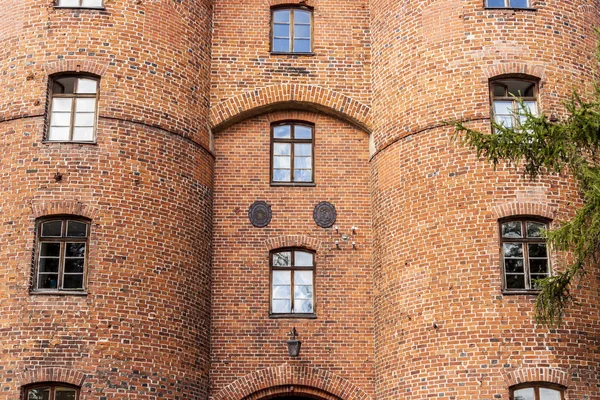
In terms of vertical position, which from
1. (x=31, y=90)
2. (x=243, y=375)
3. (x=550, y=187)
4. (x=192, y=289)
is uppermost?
(x=31, y=90)

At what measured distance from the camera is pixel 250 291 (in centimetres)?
2119

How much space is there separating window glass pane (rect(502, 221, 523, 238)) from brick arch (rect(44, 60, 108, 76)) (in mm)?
8776

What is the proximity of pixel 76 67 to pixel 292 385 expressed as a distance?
808cm

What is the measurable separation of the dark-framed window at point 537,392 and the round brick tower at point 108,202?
21.3 feet

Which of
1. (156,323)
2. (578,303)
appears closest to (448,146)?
(578,303)

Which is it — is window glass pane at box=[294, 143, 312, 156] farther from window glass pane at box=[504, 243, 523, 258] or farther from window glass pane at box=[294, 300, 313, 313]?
window glass pane at box=[504, 243, 523, 258]

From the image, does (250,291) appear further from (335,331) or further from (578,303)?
(578,303)

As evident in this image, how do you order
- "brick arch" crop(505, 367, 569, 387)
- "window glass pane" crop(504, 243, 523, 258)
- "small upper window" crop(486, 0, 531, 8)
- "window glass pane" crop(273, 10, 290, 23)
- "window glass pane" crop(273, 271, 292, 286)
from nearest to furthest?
"brick arch" crop(505, 367, 569, 387)
"window glass pane" crop(504, 243, 523, 258)
"small upper window" crop(486, 0, 531, 8)
"window glass pane" crop(273, 271, 292, 286)
"window glass pane" crop(273, 10, 290, 23)

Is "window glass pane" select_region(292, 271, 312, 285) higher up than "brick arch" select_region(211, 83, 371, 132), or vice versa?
"brick arch" select_region(211, 83, 371, 132)

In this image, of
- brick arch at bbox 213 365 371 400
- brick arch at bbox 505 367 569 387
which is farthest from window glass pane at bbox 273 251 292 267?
brick arch at bbox 505 367 569 387

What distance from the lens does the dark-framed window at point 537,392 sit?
1786 cm

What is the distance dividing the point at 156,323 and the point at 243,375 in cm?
257

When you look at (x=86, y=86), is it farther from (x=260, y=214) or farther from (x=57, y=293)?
(x=260, y=214)

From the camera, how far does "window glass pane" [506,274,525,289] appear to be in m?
18.6
